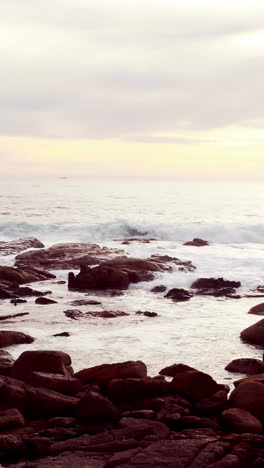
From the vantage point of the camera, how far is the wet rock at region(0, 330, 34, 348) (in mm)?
11336

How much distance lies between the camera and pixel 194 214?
197 ft

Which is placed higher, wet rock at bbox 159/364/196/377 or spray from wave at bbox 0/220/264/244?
spray from wave at bbox 0/220/264/244

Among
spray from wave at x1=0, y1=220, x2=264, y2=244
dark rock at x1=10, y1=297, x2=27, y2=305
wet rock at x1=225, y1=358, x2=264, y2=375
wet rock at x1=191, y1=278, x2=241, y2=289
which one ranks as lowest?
wet rock at x1=225, y1=358, x2=264, y2=375

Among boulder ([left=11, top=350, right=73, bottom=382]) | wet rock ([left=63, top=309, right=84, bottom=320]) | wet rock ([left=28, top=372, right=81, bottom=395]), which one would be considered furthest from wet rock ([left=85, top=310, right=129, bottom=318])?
wet rock ([left=28, top=372, right=81, bottom=395])

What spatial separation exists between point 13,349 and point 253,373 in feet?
13.9

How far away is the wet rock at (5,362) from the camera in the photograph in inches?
363

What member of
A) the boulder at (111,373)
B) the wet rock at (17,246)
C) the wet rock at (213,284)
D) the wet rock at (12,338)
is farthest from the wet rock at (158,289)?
the boulder at (111,373)

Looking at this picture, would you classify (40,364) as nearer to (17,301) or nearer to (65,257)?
(17,301)

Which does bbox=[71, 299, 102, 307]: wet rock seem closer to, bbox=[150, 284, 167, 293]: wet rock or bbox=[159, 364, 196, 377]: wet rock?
bbox=[150, 284, 167, 293]: wet rock

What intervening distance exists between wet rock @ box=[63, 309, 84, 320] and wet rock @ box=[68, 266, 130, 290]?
12.8 ft

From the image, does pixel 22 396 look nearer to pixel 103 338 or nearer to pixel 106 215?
pixel 103 338

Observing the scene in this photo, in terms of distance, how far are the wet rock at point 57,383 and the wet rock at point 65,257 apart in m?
13.8

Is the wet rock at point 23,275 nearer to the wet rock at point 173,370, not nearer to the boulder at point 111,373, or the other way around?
the wet rock at point 173,370

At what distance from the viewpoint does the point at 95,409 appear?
752cm
